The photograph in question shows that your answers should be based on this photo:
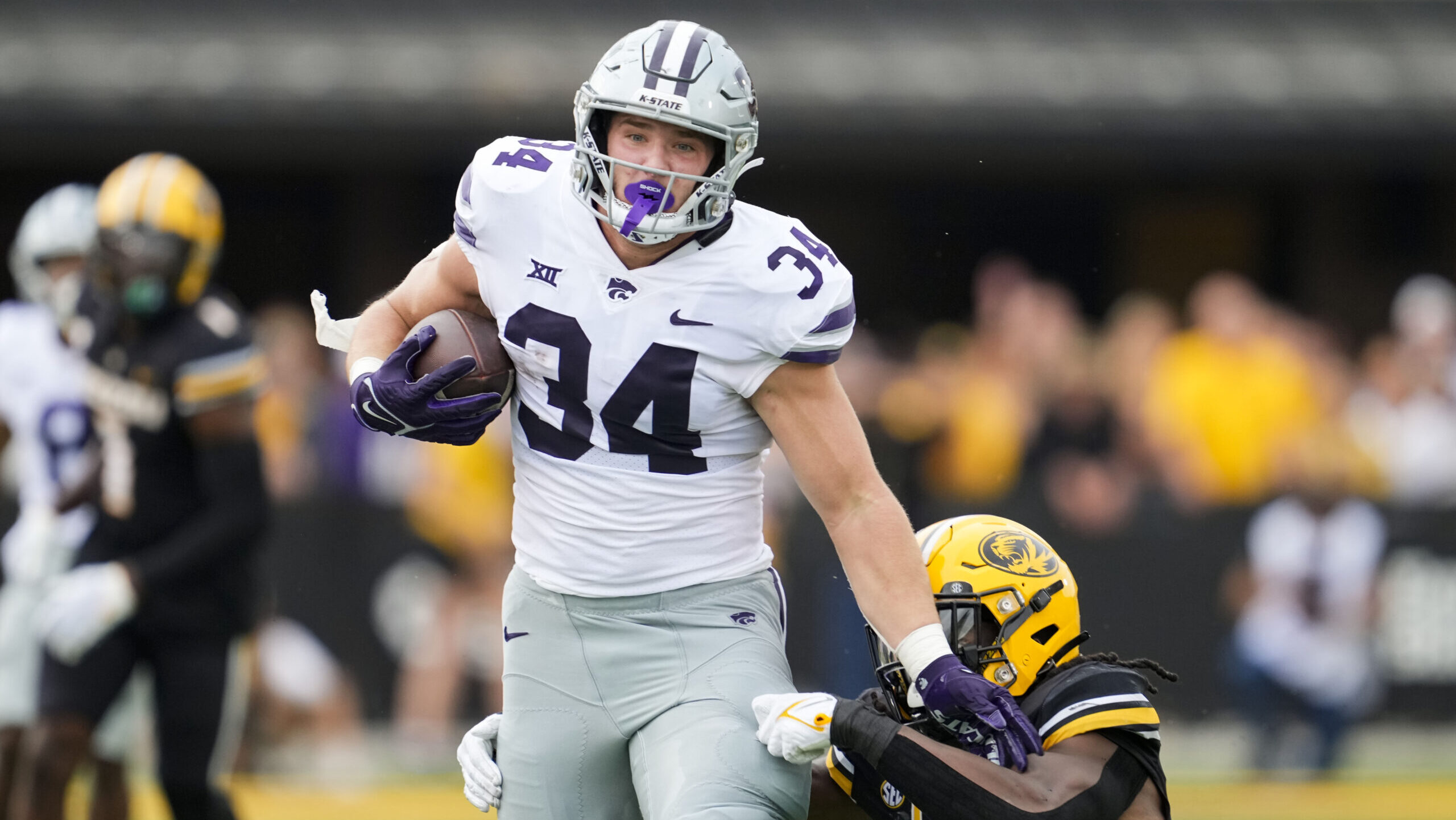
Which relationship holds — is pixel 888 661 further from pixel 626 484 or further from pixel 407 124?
pixel 407 124

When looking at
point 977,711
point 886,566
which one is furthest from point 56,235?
point 977,711

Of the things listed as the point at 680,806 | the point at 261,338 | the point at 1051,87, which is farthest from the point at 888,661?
the point at 1051,87

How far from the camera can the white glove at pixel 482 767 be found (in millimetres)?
3336

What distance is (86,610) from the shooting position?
17.1ft

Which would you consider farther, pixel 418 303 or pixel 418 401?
pixel 418 303

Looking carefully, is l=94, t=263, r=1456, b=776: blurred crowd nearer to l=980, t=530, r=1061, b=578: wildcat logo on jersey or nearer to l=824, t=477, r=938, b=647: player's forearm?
l=980, t=530, r=1061, b=578: wildcat logo on jersey

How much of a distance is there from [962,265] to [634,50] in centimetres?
887

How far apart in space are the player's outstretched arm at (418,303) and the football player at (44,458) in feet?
7.99

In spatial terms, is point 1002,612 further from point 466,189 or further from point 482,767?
point 466,189

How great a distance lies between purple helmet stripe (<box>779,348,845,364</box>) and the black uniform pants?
2.78 m

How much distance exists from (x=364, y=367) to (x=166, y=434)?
222 cm

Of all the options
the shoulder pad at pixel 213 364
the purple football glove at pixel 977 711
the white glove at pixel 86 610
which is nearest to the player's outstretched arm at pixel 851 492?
the purple football glove at pixel 977 711

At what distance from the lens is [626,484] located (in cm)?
331

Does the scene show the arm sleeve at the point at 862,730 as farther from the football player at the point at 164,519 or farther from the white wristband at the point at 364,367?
the football player at the point at 164,519
